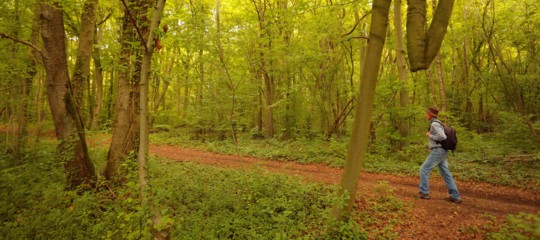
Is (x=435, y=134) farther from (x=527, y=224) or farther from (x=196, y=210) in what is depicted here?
(x=196, y=210)

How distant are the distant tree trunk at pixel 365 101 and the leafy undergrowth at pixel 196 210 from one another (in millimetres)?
320

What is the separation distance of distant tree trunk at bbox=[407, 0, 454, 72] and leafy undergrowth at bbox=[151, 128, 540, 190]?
4670 millimetres

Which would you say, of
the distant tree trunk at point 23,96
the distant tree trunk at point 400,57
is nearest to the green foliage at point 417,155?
the distant tree trunk at point 400,57

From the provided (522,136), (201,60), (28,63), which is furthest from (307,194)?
(28,63)

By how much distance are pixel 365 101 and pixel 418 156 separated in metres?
8.14

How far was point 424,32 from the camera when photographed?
3617mm

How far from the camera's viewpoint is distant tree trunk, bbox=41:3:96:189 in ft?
19.6

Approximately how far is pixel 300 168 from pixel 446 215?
5.42m

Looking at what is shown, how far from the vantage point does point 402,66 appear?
33.7ft

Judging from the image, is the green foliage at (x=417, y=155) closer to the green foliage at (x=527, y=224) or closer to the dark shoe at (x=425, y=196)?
the dark shoe at (x=425, y=196)

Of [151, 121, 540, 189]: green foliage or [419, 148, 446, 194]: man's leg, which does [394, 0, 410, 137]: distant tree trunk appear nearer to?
[151, 121, 540, 189]: green foliage

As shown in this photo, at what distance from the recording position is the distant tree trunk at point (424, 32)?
3549 millimetres

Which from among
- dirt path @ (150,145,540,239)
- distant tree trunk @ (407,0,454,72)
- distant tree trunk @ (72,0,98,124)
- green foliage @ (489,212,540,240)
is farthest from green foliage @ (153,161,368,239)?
distant tree trunk @ (72,0,98,124)

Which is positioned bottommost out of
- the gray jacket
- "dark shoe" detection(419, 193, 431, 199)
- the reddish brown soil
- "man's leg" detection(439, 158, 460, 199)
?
the reddish brown soil
